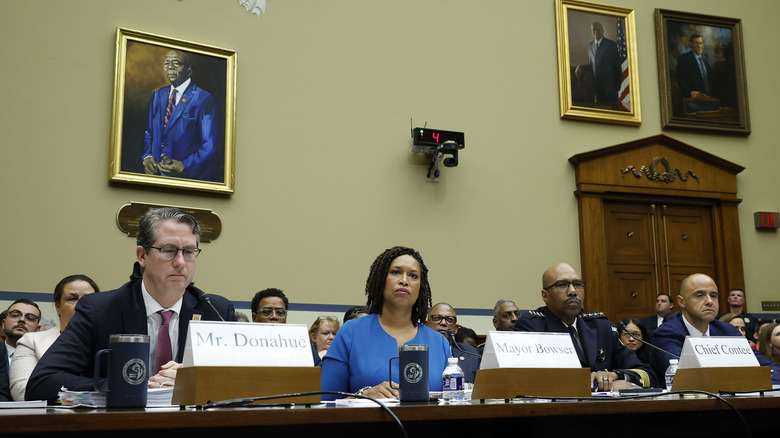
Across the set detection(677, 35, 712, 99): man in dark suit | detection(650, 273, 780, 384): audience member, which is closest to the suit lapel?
detection(650, 273, 780, 384): audience member

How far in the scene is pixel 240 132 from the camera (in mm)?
6531

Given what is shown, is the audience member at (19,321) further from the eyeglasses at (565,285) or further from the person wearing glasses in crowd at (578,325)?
the eyeglasses at (565,285)

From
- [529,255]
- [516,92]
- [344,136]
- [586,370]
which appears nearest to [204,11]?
[344,136]

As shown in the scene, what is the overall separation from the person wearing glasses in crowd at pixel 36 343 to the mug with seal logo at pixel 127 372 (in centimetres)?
172

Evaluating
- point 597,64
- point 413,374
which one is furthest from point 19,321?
point 597,64

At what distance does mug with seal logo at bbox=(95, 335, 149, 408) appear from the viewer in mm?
1729

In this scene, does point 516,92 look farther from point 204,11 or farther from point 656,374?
point 656,374

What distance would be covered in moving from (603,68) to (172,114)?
4.48 meters

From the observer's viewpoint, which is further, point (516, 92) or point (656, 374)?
point (516, 92)

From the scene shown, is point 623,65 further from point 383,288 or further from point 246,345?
point 246,345

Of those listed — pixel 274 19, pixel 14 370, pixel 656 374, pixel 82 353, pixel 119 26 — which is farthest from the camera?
pixel 274 19

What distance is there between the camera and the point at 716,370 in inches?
95.5

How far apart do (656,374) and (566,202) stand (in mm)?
3911

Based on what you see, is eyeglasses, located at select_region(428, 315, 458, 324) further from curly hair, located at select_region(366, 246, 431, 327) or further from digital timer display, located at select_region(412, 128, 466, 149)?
curly hair, located at select_region(366, 246, 431, 327)
